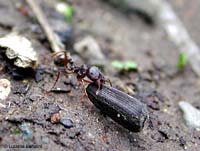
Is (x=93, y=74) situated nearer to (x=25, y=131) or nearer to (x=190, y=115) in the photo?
(x=25, y=131)

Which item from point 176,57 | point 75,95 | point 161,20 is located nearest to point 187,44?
point 176,57

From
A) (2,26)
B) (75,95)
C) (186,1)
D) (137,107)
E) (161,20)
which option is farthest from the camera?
(186,1)

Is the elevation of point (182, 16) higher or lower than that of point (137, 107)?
higher

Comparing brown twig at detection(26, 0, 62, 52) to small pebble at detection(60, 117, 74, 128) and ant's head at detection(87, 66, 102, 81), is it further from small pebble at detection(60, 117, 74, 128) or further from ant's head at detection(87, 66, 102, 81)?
small pebble at detection(60, 117, 74, 128)

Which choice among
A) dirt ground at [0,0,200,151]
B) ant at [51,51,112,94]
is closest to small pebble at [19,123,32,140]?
dirt ground at [0,0,200,151]

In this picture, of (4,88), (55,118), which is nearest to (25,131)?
(55,118)

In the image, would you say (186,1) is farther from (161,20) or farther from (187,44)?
(187,44)
